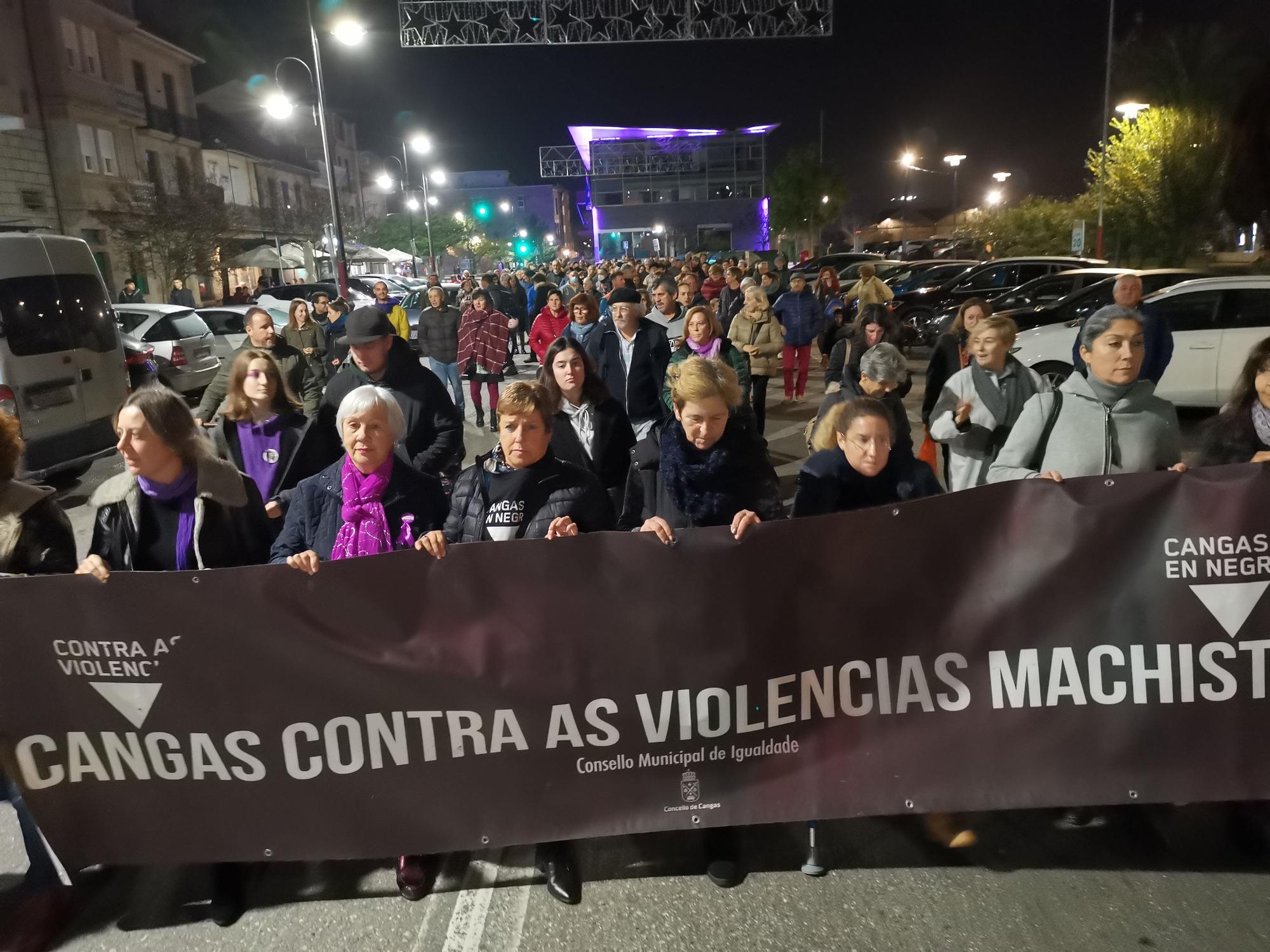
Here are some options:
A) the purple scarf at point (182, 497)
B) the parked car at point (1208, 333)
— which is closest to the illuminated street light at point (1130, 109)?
the parked car at point (1208, 333)

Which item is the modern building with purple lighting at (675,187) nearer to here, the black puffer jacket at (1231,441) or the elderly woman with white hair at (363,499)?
the black puffer jacket at (1231,441)

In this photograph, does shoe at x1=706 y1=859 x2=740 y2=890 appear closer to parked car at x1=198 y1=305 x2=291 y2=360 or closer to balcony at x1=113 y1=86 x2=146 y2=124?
parked car at x1=198 y1=305 x2=291 y2=360

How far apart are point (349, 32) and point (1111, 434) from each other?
15.2 metres

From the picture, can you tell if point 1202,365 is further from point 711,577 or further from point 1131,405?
point 711,577

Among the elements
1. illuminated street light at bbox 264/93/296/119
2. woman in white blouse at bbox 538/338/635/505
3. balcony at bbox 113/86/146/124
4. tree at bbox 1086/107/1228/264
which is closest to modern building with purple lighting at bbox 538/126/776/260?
balcony at bbox 113/86/146/124

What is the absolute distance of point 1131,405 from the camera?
4051 millimetres

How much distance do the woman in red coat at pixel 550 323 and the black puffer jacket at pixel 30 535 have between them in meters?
9.54

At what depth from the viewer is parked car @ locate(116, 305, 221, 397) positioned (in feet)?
50.1

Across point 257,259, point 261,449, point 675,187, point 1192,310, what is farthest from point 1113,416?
point 675,187

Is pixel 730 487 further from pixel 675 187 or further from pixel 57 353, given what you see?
pixel 675 187

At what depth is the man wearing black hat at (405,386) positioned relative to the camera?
18.2 ft

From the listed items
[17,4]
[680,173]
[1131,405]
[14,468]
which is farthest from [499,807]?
[680,173]

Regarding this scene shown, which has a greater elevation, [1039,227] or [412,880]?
[1039,227]

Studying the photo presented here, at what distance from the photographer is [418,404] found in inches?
227
